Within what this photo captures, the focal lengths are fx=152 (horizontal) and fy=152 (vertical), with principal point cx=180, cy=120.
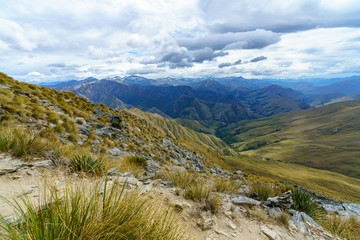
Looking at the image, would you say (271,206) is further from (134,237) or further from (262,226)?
(134,237)

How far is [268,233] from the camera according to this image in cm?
413

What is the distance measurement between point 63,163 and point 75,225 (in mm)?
3978

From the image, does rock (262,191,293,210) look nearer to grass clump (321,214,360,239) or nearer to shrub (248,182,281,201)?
shrub (248,182,281,201)

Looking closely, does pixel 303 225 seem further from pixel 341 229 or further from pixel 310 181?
pixel 310 181

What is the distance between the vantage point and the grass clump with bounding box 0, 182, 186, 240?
1841 mm

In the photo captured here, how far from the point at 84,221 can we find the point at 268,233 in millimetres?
4566

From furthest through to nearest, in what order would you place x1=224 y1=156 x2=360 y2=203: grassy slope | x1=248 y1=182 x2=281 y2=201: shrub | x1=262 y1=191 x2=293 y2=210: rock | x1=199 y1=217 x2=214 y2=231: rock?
x1=224 y1=156 x2=360 y2=203: grassy slope
x1=248 y1=182 x2=281 y2=201: shrub
x1=262 y1=191 x2=293 y2=210: rock
x1=199 y1=217 x2=214 y2=231: rock

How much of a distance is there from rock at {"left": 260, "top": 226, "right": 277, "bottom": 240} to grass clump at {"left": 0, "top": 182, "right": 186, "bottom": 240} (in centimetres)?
315

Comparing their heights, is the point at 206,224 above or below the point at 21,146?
below

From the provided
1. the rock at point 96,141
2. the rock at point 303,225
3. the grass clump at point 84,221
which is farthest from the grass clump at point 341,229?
the rock at point 96,141

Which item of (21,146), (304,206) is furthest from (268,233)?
(21,146)

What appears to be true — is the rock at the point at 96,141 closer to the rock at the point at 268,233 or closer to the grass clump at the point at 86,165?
the grass clump at the point at 86,165

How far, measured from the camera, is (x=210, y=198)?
5.04 metres

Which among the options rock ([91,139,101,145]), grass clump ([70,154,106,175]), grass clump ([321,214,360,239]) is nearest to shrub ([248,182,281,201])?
grass clump ([321,214,360,239])
